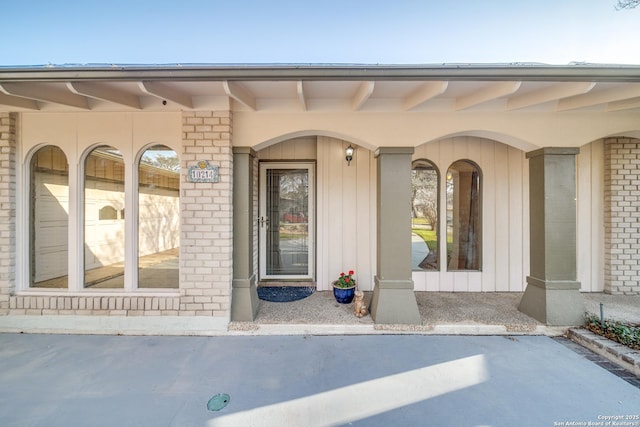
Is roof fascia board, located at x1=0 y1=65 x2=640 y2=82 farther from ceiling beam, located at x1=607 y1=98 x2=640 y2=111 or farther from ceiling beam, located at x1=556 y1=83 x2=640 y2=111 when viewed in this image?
ceiling beam, located at x1=607 y1=98 x2=640 y2=111

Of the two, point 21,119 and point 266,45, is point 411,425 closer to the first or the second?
point 21,119

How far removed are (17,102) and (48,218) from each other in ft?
4.75

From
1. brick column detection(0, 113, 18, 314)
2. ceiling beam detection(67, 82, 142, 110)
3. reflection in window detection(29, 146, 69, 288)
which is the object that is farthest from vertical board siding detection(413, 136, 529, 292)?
brick column detection(0, 113, 18, 314)

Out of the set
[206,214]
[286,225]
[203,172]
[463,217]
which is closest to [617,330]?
[463,217]

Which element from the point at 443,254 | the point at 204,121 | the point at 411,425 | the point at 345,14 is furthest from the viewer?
the point at 345,14

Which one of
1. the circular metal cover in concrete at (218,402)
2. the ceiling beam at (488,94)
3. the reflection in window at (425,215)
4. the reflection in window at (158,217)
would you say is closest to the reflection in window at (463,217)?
the reflection in window at (425,215)

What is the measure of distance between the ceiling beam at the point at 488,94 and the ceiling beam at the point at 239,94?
2.61 metres

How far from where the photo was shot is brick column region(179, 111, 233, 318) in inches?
128

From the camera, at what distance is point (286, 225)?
4977 mm

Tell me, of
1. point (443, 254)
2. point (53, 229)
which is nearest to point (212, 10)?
point (53, 229)

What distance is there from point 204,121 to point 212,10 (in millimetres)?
4084

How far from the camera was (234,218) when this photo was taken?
3.43 meters

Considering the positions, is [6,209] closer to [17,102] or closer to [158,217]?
[17,102]

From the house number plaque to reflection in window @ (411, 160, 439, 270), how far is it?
3273mm
